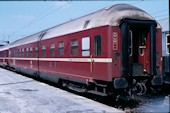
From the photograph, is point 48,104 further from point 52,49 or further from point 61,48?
point 52,49

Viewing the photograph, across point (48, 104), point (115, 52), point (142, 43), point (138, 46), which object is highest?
point (142, 43)

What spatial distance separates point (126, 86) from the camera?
32.6 feet

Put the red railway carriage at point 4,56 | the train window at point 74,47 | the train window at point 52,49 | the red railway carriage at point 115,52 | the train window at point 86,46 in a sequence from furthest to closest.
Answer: the red railway carriage at point 4,56, the train window at point 52,49, the train window at point 74,47, the train window at point 86,46, the red railway carriage at point 115,52

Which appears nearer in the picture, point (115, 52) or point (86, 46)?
point (115, 52)

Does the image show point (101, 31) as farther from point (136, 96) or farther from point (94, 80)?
point (136, 96)

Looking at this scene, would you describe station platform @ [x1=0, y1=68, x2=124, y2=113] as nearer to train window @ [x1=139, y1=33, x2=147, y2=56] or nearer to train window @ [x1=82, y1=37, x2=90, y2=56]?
train window @ [x1=82, y1=37, x2=90, y2=56]

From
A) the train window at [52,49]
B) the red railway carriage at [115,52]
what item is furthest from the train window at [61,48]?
the train window at [52,49]

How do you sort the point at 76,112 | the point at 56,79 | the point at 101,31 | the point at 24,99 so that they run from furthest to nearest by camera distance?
1. the point at 56,79
2. the point at 24,99
3. the point at 101,31
4. the point at 76,112

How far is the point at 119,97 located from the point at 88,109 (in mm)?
1539

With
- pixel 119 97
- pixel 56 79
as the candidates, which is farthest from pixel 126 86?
pixel 56 79

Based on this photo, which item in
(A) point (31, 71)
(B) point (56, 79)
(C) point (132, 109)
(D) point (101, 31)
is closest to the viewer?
(C) point (132, 109)

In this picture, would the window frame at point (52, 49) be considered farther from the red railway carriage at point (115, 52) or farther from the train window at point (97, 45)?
the train window at point (97, 45)

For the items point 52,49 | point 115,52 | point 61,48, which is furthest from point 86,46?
point 52,49

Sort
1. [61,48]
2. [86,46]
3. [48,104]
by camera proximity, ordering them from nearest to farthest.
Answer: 1. [48,104]
2. [86,46]
3. [61,48]
